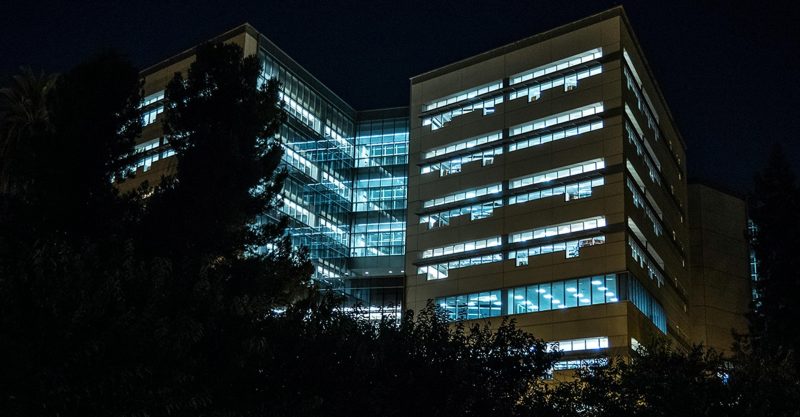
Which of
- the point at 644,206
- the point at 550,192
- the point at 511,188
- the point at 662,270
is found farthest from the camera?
the point at 662,270

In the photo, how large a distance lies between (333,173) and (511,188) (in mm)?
21078

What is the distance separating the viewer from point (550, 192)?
248 ft

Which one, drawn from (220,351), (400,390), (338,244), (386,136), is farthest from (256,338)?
(386,136)

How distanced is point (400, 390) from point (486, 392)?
286 centimetres

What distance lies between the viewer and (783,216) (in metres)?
62.8

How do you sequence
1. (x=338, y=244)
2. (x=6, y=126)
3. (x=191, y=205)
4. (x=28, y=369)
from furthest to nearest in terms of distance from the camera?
1. (x=338, y=244)
2. (x=6, y=126)
3. (x=191, y=205)
4. (x=28, y=369)

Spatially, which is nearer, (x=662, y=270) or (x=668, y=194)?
(x=662, y=270)

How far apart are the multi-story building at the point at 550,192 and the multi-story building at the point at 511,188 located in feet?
0.40

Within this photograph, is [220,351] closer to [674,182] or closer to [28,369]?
[28,369]

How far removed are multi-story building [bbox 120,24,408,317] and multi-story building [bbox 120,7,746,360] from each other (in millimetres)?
168

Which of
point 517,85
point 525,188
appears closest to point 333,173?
point 517,85

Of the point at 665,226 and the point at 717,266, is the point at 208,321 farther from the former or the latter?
the point at 717,266

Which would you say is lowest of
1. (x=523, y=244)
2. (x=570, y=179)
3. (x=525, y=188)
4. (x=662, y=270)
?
(x=662, y=270)

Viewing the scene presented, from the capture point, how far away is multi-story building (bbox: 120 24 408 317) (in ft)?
279
